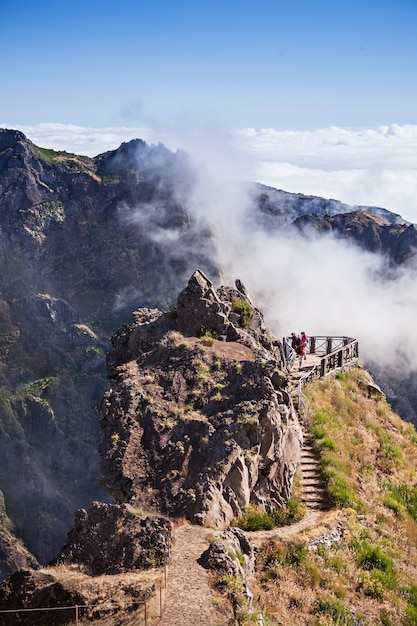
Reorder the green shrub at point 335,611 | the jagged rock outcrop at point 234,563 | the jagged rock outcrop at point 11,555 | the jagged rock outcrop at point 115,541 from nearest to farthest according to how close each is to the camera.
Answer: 1. the jagged rock outcrop at point 234,563
2. the jagged rock outcrop at point 115,541
3. the green shrub at point 335,611
4. the jagged rock outcrop at point 11,555

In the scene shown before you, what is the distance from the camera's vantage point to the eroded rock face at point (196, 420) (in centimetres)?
1992

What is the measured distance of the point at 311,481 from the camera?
24.8m

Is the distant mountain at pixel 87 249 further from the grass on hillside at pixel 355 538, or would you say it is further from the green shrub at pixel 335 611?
the green shrub at pixel 335 611

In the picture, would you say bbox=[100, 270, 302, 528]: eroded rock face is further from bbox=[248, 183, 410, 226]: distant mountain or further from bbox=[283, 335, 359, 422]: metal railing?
bbox=[248, 183, 410, 226]: distant mountain

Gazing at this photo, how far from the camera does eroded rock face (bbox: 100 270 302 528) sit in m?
19.9

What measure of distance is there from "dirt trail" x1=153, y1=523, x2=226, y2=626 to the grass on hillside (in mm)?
1899

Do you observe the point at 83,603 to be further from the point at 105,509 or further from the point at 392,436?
the point at 392,436

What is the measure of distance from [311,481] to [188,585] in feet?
32.8

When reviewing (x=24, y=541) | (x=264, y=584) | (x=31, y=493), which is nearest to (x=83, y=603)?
(x=264, y=584)

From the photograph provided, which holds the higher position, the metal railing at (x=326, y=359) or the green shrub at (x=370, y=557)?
the metal railing at (x=326, y=359)

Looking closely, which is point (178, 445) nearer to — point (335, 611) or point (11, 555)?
point (335, 611)

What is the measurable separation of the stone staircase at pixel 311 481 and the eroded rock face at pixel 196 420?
0.71 meters

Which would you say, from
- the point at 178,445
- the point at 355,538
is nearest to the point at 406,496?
the point at 355,538

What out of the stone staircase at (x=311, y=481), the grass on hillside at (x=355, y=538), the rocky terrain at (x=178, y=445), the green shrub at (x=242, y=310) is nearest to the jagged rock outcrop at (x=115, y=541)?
the rocky terrain at (x=178, y=445)
